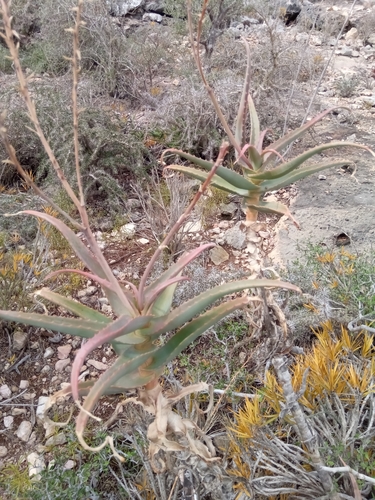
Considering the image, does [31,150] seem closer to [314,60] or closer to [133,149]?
[133,149]

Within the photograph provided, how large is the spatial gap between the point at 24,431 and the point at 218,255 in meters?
1.33

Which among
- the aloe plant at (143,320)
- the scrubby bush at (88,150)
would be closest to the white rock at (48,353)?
the scrubby bush at (88,150)

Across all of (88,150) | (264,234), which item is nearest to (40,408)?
(264,234)

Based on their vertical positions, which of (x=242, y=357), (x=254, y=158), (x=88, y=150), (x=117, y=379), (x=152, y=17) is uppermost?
(x=254, y=158)

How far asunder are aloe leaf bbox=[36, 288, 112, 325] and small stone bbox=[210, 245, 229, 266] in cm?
166

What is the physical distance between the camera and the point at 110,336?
630mm

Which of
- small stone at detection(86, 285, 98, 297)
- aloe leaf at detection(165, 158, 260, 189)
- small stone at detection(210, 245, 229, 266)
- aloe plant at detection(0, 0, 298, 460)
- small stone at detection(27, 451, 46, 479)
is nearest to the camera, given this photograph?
aloe plant at detection(0, 0, 298, 460)

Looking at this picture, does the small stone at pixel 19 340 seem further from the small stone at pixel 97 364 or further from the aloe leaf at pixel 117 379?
the aloe leaf at pixel 117 379

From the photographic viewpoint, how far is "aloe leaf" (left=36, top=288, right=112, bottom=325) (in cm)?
75

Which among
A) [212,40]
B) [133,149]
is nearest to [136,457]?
[133,149]

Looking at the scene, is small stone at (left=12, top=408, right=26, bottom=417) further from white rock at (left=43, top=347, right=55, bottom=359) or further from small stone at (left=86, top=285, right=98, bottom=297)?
small stone at (left=86, top=285, right=98, bottom=297)

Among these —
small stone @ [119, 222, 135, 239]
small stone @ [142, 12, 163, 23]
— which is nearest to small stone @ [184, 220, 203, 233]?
small stone @ [119, 222, 135, 239]

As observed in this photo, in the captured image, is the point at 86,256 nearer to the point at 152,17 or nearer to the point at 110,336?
the point at 110,336

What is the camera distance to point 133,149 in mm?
2904
